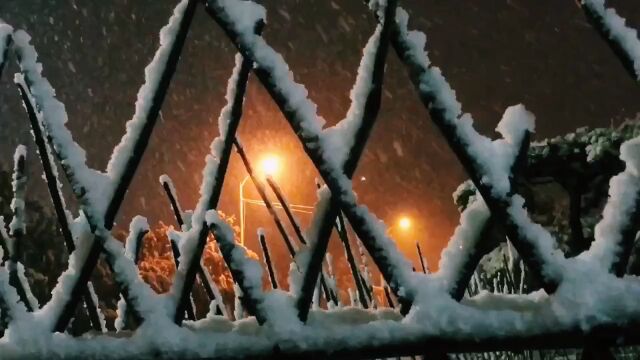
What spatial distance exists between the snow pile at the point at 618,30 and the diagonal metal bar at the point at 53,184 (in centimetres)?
118

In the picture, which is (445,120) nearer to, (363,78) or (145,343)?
(363,78)

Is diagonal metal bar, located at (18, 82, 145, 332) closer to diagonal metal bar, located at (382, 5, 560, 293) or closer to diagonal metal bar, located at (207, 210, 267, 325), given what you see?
diagonal metal bar, located at (207, 210, 267, 325)

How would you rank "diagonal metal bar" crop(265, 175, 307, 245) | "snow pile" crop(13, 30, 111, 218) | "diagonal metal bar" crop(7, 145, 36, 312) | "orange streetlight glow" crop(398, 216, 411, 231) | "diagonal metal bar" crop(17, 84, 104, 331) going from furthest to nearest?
1. "orange streetlight glow" crop(398, 216, 411, 231)
2. "diagonal metal bar" crop(265, 175, 307, 245)
3. "diagonal metal bar" crop(7, 145, 36, 312)
4. "diagonal metal bar" crop(17, 84, 104, 331)
5. "snow pile" crop(13, 30, 111, 218)

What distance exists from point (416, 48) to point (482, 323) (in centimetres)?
51

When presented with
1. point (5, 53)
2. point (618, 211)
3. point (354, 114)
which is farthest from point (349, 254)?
point (5, 53)

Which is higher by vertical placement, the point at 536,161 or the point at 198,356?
the point at 536,161

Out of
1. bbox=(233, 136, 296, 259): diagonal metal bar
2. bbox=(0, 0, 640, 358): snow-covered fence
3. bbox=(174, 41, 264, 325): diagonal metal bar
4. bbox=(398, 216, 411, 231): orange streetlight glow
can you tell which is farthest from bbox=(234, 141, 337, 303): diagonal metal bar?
bbox=(398, 216, 411, 231): orange streetlight glow

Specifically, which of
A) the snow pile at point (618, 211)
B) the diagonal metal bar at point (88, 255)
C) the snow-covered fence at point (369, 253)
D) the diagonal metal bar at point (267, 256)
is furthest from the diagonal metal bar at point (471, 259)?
the diagonal metal bar at point (267, 256)

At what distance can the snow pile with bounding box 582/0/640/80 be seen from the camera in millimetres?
1213

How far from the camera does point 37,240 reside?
17219 millimetres

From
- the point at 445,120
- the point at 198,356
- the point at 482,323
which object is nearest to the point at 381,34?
the point at 445,120

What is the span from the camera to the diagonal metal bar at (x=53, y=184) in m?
1.48

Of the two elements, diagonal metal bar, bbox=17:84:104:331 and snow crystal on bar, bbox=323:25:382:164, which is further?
diagonal metal bar, bbox=17:84:104:331

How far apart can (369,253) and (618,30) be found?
618 millimetres
